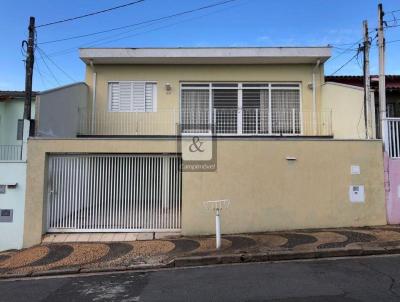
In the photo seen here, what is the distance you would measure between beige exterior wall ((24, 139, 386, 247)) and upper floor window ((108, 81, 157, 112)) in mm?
4618

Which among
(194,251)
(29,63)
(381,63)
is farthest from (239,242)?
(29,63)

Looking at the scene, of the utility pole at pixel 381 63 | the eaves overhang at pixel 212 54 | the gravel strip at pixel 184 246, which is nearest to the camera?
the gravel strip at pixel 184 246

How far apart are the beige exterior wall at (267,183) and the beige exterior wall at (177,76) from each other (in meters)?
4.46

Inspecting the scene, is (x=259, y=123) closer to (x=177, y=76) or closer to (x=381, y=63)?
(x=177, y=76)

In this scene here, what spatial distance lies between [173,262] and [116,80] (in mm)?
9234

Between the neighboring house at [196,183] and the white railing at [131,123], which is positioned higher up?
the white railing at [131,123]

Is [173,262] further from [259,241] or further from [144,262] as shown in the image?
[259,241]

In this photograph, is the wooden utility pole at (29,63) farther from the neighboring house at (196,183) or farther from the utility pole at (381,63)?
the utility pole at (381,63)

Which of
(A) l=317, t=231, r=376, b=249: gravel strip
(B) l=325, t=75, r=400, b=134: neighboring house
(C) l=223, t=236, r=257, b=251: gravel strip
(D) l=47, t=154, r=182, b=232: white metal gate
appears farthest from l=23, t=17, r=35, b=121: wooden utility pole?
(B) l=325, t=75, r=400, b=134: neighboring house

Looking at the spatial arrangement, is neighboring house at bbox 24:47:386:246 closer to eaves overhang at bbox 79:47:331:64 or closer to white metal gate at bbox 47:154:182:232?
white metal gate at bbox 47:154:182:232

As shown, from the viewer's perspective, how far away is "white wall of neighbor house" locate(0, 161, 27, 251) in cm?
1010

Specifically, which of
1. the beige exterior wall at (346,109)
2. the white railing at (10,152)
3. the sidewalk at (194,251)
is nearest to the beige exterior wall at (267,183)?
the sidewalk at (194,251)

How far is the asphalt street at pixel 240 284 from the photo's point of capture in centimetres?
545

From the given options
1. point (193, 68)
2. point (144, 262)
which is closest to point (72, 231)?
point (144, 262)
